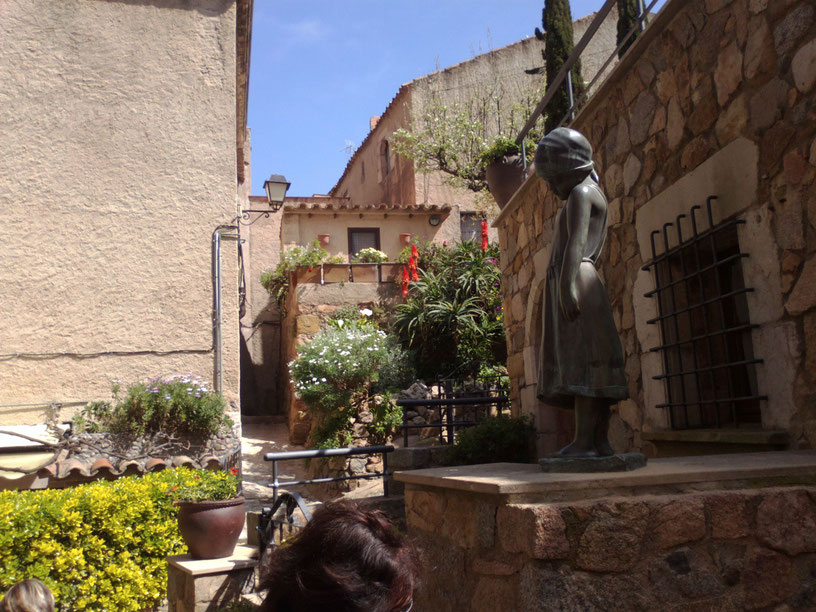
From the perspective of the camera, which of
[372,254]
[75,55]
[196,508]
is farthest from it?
[372,254]

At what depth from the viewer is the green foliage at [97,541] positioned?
587 centimetres

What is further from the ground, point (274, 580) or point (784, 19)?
point (784, 19)

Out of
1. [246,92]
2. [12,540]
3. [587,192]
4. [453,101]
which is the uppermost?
[453,101]

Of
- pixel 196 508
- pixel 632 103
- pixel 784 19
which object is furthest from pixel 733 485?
pixel 196 508

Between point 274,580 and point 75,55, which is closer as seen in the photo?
point 274,580

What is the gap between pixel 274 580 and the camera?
1.16 metres

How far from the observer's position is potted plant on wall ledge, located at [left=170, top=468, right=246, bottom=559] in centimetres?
539

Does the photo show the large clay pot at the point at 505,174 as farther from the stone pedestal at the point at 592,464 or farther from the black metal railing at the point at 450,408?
the stone pedestal at the point at 592,464

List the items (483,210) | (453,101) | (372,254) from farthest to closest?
(453,101), (483,210), (372,254)

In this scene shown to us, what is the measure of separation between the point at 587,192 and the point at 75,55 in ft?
30.9

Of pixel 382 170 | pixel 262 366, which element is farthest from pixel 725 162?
pixel 382 170

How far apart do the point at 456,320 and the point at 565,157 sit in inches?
366

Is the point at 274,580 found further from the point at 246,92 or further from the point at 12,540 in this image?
the point at 246,92

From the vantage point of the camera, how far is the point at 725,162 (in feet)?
11.4
